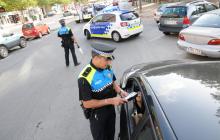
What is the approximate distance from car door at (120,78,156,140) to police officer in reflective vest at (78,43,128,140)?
0.67 feet

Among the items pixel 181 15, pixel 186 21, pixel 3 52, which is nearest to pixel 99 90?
pixel 186 21

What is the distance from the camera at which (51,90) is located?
7.43 meters

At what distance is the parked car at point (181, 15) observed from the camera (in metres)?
11.0

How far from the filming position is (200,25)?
310 inches

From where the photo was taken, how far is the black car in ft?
5.92

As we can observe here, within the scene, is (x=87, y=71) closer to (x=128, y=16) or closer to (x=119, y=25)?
(x=119, y=25)

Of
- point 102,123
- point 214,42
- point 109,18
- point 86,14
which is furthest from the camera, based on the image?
point 86,14

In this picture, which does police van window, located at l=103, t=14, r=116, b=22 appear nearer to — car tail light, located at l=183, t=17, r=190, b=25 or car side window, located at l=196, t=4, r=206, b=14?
car tail light, located at l=183, t=17, r=190, b=25

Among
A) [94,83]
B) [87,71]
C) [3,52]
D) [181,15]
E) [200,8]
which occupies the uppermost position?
[87,71]

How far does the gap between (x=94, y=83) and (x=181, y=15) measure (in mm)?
9193

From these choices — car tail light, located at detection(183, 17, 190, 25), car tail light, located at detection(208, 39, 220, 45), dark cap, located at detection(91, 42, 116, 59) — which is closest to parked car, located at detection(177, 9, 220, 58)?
car tail light, located at detection(208, 39, 220, 45)

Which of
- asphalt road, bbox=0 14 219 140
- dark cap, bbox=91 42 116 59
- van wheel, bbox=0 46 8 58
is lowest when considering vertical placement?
van wheel, bbox=0 46 8 58

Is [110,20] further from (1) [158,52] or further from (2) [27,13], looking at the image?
(2) [27,13]

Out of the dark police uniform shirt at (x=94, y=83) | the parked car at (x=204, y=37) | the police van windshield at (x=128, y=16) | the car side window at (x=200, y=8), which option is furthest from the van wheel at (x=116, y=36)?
the dark police uniform shirt at (x=94, y=83)
